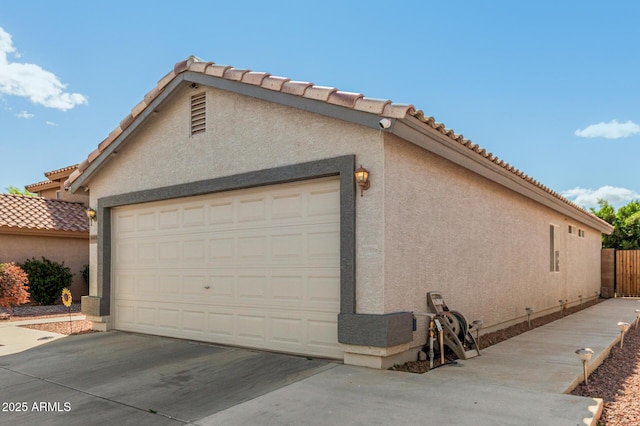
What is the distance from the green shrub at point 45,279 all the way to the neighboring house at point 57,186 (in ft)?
14.4

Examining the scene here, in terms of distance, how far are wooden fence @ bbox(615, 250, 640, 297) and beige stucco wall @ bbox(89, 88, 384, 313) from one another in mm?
18743

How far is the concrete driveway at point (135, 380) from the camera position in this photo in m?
4.61

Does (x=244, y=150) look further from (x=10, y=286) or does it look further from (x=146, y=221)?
(x=10, y=286)

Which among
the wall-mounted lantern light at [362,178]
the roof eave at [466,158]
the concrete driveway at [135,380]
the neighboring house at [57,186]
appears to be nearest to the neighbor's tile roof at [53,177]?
the neighboring house at [57,186]

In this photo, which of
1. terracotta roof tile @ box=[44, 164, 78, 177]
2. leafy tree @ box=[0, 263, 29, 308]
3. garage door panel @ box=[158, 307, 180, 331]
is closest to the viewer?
garage door panel @ box=[158, 307, 180, 331]

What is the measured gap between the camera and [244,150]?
752cm

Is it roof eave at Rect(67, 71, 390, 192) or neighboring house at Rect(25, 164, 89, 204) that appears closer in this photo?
roof eave at Rect(67, 71, 390, 192)

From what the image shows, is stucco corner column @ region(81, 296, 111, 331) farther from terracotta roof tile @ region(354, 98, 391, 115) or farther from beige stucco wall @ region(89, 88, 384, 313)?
terracotta roof tile @ region(354, 98, 391, 115)

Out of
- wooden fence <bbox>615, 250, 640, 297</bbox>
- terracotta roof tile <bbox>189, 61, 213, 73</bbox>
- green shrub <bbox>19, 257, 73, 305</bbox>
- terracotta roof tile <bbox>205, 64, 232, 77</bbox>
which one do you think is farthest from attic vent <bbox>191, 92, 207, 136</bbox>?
wooden fence <bbox>615, 250, 640, 297</bbox>

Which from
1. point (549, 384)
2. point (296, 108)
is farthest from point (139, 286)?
point (549, 384)

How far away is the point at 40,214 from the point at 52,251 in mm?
1352

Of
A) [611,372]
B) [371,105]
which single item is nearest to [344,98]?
[371,105]

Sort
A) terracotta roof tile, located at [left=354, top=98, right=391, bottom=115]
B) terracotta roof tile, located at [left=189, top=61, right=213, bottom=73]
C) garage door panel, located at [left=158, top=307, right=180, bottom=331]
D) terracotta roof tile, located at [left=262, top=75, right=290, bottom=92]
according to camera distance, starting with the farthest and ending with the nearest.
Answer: garage door panel, located at [left=158, top=307, right=180, bottom=331]
terracotta roof tile, located at [left=189, top=61, right=213, bottom=73]
terracotta roof tile, located at [left=262, top=75, right=290, bottom=92]
terracotta roof tile, located at [left=354, top=98, right=391, bottom=115]

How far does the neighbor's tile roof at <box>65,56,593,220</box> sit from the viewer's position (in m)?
5.78
